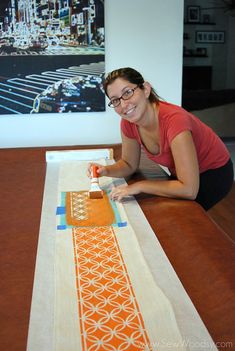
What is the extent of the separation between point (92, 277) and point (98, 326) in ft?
0.55

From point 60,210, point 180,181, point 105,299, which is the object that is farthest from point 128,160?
point 105,299

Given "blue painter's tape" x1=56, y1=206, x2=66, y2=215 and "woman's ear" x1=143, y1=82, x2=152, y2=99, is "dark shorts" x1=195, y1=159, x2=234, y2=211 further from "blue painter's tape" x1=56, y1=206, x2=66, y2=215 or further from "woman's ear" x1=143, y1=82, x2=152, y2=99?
"blue painter's tape" x1=56, y1=206, x2=66, y2=215

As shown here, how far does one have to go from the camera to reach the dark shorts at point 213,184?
1630 mm

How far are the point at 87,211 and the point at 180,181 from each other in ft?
1.02

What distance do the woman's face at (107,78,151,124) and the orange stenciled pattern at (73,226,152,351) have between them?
0.49m

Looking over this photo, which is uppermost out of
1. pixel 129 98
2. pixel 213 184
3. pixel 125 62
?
pixel 125 62

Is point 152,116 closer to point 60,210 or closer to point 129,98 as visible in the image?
point 129,98

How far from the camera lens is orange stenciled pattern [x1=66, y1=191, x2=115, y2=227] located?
116 cm

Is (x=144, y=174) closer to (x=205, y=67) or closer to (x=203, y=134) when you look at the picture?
(x=203, y=134)

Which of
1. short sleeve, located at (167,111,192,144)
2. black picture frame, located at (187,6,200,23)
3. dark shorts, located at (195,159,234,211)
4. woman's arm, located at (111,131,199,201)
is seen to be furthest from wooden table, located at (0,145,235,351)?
black picture frame, located at (187,6,200,23)

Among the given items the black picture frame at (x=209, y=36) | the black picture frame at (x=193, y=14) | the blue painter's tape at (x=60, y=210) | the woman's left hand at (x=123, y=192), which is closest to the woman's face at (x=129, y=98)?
the woman's left hand at (x=123, y=192)

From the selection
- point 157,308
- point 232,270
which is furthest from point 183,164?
point 157,308

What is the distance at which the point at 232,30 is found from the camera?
7.64 meters

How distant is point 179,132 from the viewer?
1289 millimetres
